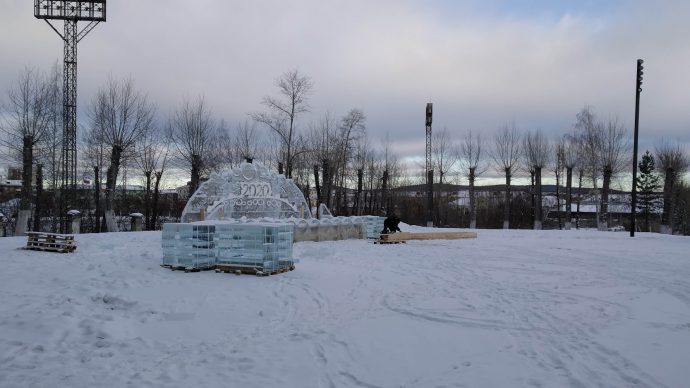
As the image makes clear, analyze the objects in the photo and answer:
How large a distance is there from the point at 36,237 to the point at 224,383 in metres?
11.3

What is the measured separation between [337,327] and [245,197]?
12.9 metres

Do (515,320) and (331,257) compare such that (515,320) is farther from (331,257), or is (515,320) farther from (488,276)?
(331,257)

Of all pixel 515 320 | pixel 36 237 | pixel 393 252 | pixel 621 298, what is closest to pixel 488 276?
pixel 621 298

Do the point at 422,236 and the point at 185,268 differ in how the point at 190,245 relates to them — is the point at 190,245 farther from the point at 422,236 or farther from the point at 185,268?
the point at 422,236

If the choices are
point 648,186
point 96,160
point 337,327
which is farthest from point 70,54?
point 648,186

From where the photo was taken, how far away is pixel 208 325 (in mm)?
6555

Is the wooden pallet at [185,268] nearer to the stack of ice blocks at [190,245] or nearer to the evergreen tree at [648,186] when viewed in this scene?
the stack of ice blocks at [190,245]

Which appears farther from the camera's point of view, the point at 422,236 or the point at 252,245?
the point at 422,236

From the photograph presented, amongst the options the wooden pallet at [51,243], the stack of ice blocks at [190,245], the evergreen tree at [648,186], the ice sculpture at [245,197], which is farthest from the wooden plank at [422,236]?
the evergreen tree at [648,186]

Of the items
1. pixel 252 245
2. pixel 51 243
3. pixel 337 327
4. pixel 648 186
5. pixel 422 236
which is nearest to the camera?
pixel 337 327

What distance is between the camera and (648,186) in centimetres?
5969

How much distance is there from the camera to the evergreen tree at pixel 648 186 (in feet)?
191

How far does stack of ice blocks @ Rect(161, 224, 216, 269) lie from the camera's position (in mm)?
10523

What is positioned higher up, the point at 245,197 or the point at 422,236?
the point at 245,197
